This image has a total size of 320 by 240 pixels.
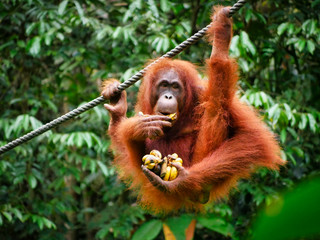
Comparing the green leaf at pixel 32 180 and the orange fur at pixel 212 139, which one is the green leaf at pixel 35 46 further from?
the orange fur at pixel 212 139

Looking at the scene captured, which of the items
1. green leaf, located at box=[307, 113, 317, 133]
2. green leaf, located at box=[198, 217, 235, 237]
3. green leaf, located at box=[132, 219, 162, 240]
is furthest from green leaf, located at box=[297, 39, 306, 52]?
green leaf, located at box=[132, 219, 162, 240]

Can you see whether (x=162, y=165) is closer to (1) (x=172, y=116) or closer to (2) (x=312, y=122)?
(1) (x=172, y=116)

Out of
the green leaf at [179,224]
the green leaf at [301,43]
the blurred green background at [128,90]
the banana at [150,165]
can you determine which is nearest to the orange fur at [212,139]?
the banana at [150,165]

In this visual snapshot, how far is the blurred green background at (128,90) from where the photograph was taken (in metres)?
4.02

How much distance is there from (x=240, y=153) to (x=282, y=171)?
230 cm

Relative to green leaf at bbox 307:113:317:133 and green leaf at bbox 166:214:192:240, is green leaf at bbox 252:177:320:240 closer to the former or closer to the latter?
green leaf at bbox 307:113:317:133

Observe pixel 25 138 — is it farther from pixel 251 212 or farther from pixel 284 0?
pixel 284 0

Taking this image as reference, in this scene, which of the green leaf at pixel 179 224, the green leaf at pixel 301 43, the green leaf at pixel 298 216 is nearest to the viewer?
the green leaf at pixel 298 216

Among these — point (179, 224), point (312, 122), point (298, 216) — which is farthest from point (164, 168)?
point (298, 216)

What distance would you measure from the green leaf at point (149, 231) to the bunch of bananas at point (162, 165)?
1.74 m

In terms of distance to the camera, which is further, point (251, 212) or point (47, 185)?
point (47, 185)

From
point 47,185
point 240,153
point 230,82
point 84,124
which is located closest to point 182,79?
point 230,82

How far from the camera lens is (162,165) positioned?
2502 mm

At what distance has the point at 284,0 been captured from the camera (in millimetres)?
→ 4574
